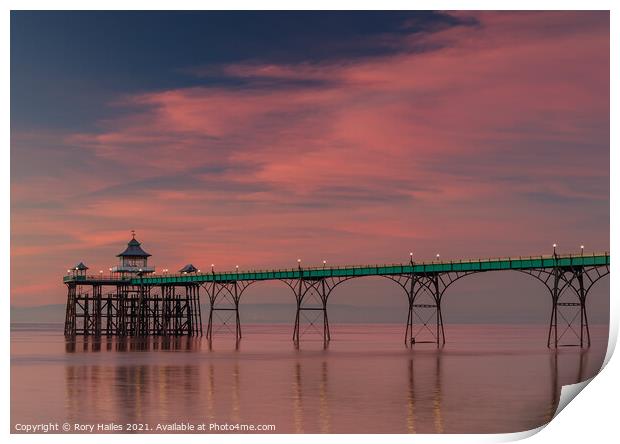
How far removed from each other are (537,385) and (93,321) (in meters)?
78.7

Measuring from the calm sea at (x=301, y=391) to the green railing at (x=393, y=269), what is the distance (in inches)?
274

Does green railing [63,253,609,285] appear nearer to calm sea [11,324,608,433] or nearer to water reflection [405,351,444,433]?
calm sea [11,324,608,433]

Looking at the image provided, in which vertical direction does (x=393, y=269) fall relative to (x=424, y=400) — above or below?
above

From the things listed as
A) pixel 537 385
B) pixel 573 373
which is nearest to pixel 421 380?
pixel 537 385

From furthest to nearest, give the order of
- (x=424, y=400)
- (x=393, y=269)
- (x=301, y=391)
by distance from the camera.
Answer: (x=393, y=269) < (x=301, y=391) < (x=424, y=400)

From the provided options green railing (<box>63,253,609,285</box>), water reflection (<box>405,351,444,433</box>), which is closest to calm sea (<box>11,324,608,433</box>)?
water reflection (<box>405,351,444,433</box>)

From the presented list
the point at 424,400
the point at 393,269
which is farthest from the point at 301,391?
the point at 393,269

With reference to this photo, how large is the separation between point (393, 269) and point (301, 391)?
38044 mm

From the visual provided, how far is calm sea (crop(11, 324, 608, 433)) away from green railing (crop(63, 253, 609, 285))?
6964 mm

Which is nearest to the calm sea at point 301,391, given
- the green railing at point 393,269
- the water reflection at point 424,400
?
the water reflection at point 424,400

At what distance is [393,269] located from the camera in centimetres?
8606

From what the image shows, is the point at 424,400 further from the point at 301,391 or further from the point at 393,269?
the point at 393,269

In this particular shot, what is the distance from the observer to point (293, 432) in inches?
1412
